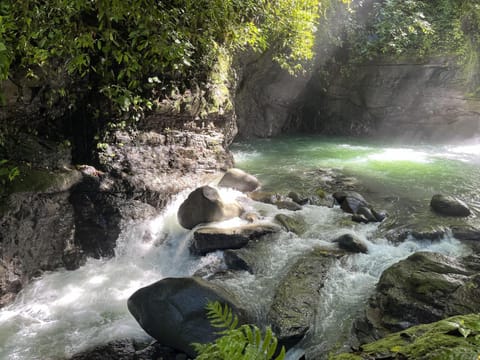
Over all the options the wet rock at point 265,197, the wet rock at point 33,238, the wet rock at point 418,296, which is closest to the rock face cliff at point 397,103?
the wet rock at point 265,197

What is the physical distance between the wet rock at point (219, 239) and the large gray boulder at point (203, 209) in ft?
1.68

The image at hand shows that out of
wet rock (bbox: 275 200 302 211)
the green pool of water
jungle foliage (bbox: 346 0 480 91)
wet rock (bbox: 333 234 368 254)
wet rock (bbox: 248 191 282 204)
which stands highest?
jungle foliage (bbox: 346 0 480 91)

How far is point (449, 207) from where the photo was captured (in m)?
7.58

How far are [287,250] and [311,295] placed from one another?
129 cm

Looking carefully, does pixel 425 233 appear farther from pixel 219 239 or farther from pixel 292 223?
pixel 219 239

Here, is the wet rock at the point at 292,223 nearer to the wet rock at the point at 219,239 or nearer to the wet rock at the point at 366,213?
the wet rock at the point at 219,239

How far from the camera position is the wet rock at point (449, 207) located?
7.48 m

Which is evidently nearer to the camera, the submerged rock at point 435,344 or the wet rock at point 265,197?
the submerged rock at point 435,344

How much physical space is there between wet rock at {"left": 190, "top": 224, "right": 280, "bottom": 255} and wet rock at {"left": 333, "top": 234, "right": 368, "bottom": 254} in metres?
1.55

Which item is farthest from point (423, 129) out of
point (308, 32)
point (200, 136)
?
point (200, 136)

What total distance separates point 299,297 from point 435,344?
3.48 m

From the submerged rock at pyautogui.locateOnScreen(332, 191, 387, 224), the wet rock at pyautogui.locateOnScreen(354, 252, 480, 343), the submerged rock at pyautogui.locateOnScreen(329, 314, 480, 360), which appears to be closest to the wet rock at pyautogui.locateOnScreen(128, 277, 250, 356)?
the wet rock at pyautogui.locateOnScreen(354, 252, 480, 343)

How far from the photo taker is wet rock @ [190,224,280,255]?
20.8 ft

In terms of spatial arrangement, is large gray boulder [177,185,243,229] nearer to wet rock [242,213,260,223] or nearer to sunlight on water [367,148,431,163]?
wet rock [242,213,260,223]
